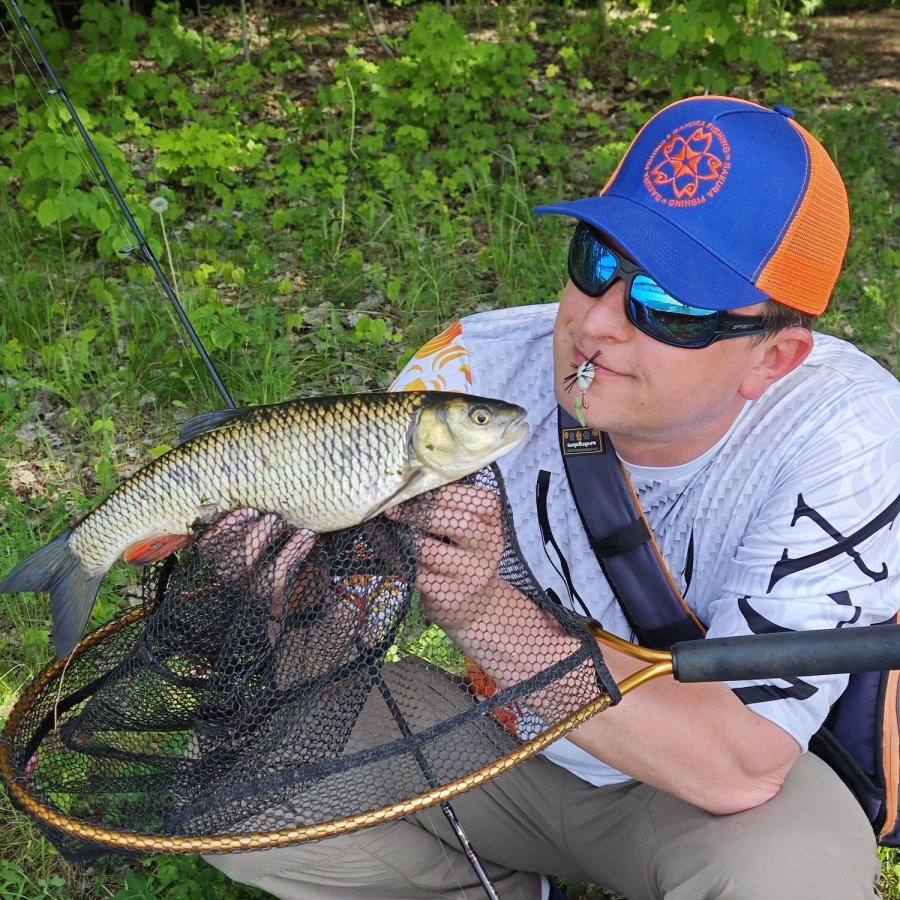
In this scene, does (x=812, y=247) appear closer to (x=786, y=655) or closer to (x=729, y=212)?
(x=729, y=212)

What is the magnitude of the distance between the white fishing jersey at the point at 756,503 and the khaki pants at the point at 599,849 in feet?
0.39

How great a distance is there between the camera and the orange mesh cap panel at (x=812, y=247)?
2.01 meters

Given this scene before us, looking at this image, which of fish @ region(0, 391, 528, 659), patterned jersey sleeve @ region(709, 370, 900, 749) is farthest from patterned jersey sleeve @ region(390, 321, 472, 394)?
patterned jersey sleeve @ region(709, 370, 900, 749)

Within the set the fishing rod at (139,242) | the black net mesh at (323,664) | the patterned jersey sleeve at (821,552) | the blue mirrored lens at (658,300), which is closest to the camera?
the black net mesh at (323,664)

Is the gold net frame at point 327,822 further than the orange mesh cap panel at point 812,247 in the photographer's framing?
No

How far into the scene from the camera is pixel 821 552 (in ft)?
6.31

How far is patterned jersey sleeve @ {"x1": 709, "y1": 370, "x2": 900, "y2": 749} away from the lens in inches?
73.5

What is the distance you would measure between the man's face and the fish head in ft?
0.86

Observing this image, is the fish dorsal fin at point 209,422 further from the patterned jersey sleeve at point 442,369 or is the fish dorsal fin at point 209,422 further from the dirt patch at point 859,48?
the dirt patch at point 859,48

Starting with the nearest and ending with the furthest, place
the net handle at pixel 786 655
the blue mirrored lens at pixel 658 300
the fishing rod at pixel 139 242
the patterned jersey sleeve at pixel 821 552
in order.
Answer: the net handle at pixel 786 655 < the patterned jersey sleeve at pixel 821 552 < the blue mirrored lens at pixel 658 300 < the fishing rod at pixel 139 242

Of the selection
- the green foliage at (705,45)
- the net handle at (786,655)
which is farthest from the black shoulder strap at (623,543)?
the green foliage at (705,45)

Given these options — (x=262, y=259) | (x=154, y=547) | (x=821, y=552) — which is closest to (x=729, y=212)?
(x=821, y=552)

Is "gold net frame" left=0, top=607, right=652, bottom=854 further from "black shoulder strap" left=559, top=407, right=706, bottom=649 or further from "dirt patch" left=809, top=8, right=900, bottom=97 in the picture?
"dirt patch" left=809, top=8, right=900, bottom=97

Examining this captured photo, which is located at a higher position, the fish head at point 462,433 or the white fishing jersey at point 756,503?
the fish head at point 462,433
